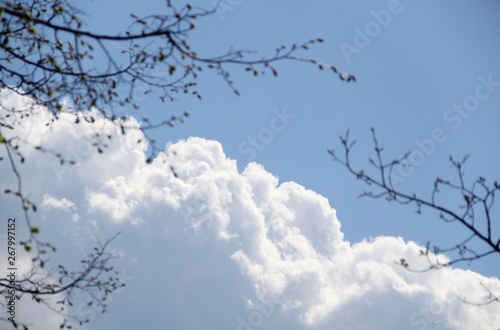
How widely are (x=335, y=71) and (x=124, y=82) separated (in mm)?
3410

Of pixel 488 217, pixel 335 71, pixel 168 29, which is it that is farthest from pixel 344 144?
pixel 168 29

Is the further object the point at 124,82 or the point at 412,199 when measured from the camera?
the point at 124,82

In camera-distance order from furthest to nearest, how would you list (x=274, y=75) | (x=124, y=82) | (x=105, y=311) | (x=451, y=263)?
(x=105, y=311) < (x=124, y=82) < (x=451, y=263) < (x=274, y=75)

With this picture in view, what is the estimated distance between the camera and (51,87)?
267 inches

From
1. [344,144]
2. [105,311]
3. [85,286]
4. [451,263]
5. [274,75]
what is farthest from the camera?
[105,311]

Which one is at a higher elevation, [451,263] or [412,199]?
[412,199]

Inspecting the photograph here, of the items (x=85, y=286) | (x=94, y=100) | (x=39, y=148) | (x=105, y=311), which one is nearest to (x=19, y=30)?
(x=94, y=100)

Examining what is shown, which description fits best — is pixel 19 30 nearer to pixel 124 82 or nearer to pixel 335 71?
pixel 124 82

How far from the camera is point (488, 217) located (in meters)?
5.13

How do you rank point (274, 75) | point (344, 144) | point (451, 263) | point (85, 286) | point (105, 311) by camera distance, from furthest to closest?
point (105, 311), point (85, 286), point (451, 263), point (344, 144), point (274, 75)

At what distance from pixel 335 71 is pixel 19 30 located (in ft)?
18.7

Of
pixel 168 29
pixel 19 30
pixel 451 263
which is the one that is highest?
pixel 19 30

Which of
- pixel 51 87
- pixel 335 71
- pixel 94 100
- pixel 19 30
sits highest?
pixel 19 30

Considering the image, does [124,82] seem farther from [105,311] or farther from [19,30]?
[105,311]
